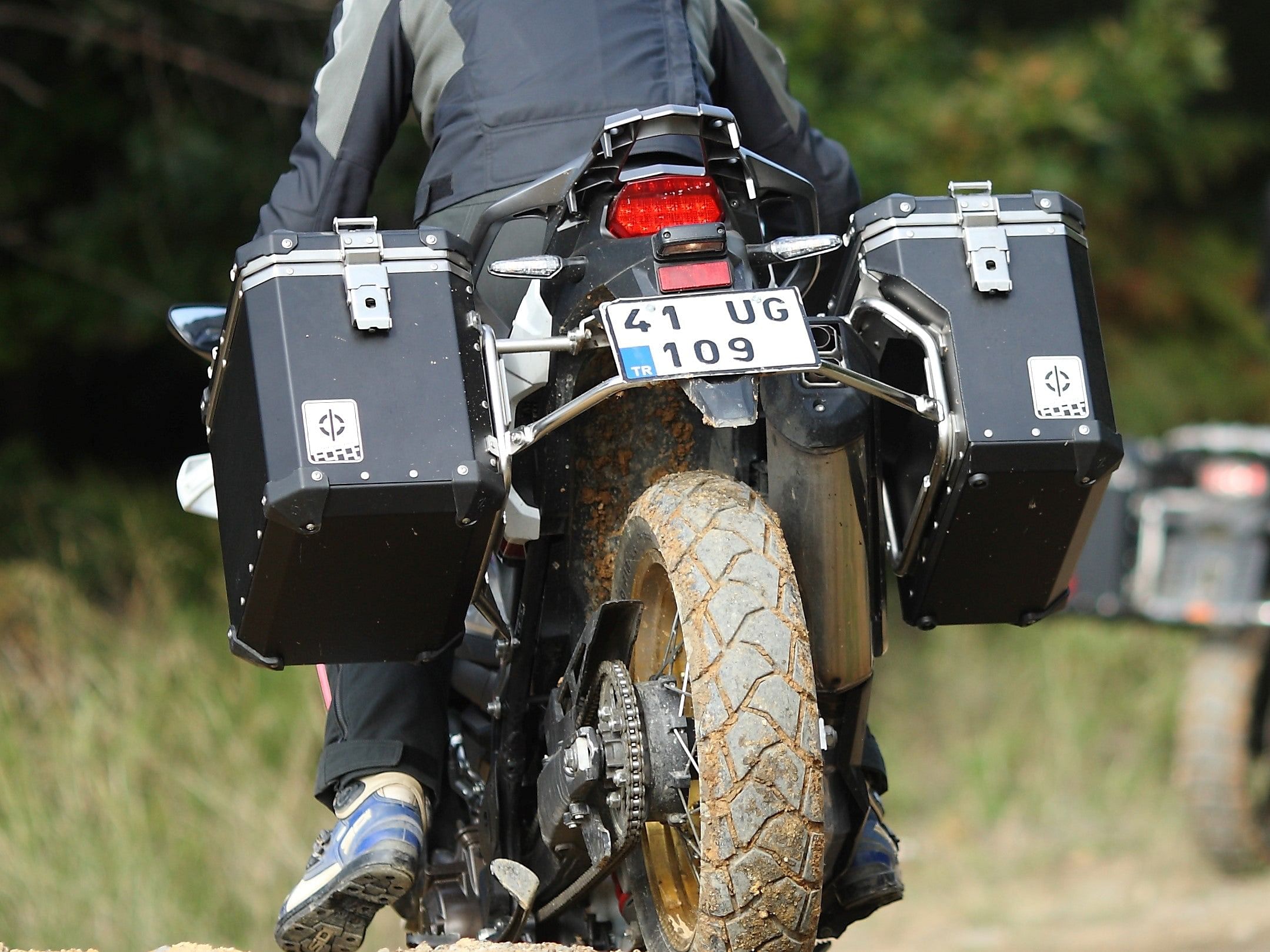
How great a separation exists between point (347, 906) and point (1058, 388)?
54.7 inches

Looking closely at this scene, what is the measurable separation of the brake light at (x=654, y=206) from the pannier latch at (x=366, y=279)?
0.36 m

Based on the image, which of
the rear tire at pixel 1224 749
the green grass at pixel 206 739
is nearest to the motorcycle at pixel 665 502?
the green grass at pixel 206 739

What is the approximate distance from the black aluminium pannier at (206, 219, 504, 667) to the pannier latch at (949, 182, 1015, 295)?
734 millimetres

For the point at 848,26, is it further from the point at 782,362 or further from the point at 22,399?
the point at 782,362

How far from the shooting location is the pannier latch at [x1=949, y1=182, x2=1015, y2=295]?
2502mm

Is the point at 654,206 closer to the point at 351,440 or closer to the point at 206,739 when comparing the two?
the point at 351,440

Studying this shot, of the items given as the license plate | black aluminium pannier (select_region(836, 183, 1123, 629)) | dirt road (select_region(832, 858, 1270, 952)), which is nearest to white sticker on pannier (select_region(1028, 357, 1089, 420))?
black aluminium pannier (select_region(836, 183, 1123, 629))

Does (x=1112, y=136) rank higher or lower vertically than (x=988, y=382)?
higher

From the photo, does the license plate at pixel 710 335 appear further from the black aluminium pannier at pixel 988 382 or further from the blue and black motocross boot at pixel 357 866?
the blue and black motocross boot at pixel 357 866

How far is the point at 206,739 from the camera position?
509cm

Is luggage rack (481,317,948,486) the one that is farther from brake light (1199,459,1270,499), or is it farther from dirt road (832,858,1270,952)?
brake light (1199,459,1270,499)

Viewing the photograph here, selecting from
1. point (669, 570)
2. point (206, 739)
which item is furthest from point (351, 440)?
point (206, 739)

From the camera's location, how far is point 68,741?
4.89 metres

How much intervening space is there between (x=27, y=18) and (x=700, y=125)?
4581mm
